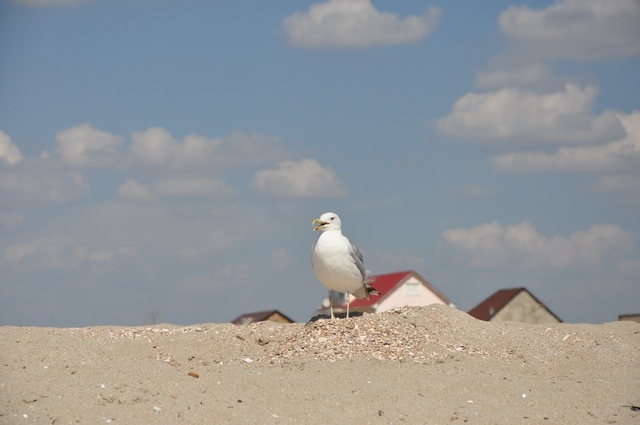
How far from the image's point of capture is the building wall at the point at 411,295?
125 ft

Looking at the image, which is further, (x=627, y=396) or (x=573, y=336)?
(x=573, y=336)

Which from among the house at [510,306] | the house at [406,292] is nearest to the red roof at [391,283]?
the house at [406,292]

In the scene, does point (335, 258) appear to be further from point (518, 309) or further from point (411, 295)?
point (411, 295)

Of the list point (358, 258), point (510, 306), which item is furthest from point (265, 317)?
point (510, 306)

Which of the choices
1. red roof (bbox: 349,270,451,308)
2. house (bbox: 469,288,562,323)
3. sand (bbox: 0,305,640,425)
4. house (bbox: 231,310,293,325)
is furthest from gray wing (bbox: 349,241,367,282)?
red roof (bbox: 349,270,451,308)

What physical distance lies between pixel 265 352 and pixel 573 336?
486 cm

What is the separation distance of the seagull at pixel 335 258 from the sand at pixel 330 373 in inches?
27.2

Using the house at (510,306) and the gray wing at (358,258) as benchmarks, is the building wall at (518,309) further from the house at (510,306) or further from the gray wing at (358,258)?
the gray wing at (358,258)

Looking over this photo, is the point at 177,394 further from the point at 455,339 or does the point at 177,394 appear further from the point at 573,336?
the point at 573,336

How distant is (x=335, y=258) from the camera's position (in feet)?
42.5

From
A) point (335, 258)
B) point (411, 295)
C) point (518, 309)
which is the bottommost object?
point (335, 258)

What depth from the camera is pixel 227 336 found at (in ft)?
41.4

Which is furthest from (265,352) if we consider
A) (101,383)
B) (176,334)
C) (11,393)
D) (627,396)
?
(627,396)

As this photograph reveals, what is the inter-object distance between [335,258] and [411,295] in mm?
26294
